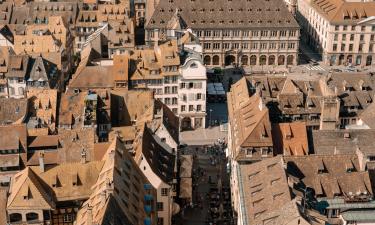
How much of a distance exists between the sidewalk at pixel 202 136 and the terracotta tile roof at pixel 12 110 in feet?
143

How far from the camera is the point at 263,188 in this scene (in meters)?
100

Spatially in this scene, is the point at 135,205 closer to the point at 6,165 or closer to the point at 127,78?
the point at 6,165

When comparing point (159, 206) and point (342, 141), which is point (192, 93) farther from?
point (159, 206)

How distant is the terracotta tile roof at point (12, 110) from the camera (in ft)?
452

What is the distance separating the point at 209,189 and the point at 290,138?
24094mm

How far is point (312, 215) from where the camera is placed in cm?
8812

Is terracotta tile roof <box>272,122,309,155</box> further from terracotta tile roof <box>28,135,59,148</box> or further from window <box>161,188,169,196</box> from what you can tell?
terracotta tile roof <box>28,135,59,148</box>

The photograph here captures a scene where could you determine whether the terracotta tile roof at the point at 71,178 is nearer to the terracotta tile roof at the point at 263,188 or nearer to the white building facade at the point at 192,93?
the terracotta tile roof at the point at 263,188

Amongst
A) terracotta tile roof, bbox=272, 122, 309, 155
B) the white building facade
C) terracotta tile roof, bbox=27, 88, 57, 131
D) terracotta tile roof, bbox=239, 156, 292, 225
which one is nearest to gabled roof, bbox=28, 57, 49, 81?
terracotta tile roof, bbox=27, 88, 57, 131

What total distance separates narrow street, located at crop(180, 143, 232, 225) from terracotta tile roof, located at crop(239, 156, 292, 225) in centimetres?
1873

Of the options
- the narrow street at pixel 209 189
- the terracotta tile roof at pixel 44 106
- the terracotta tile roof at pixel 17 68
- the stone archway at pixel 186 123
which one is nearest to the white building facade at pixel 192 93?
the stone archway at pixel 186 123

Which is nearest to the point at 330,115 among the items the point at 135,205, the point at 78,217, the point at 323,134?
the point at 323,134

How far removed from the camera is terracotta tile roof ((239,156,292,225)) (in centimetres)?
9500

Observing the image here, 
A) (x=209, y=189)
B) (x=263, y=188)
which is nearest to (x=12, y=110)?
(x=209, y=189)
